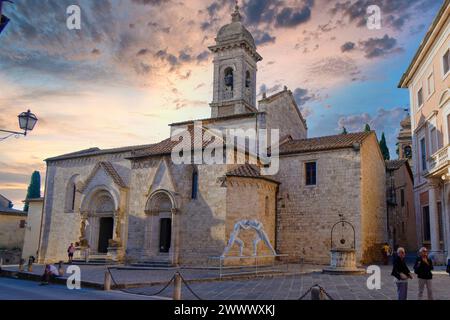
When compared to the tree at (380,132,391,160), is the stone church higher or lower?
lower

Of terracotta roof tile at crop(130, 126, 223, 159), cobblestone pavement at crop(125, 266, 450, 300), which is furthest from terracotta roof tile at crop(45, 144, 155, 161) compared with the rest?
cobblestone pavement at crop(125, 266, 450, 300)

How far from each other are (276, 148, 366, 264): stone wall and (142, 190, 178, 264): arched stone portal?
6.83m

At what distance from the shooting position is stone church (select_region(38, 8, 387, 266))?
2059 centimetres

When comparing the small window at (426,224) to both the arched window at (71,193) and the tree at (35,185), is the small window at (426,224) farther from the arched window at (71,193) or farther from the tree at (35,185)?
the tree at (35,185)

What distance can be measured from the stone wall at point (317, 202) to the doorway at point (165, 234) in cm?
669

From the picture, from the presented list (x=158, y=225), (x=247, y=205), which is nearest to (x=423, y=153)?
(x=247, y=205)

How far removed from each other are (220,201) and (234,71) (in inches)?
664

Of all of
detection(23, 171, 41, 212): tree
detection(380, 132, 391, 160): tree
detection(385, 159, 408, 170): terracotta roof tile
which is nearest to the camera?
detection(385, 159, 408, 170): terracotta roof tile

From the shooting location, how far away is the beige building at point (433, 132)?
18859mm

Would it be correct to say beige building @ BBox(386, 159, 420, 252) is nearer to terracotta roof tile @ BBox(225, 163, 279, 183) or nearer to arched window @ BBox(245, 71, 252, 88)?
terracotta roof tile @ BBox(225, 163, 279, 183)

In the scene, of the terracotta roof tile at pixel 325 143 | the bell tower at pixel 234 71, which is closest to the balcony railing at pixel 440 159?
the terracotta roof tile at pixel 325 143

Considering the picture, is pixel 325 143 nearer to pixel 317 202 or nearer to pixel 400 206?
pixel 317 202

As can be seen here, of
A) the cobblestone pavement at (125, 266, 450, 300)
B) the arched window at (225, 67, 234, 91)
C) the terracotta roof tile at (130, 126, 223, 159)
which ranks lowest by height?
the cobblestone pavement at (125, 266, 450, 300)
